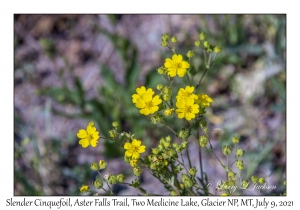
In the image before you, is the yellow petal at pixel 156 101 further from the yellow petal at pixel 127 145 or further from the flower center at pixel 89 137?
the flower center at pixel 89 137

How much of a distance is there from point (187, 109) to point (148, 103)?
257 mm

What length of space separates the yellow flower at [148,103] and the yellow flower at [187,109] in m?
0.15

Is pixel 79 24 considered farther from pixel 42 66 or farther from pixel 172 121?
pixel 172 121

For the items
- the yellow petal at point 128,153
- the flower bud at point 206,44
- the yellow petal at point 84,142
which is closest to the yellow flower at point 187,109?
the yellow petal at point 128,153

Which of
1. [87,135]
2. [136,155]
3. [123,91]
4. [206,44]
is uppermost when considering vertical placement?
[206,44]

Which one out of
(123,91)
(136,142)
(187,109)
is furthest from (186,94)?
(123,91)

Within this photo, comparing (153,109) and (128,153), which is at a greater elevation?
(153,109)

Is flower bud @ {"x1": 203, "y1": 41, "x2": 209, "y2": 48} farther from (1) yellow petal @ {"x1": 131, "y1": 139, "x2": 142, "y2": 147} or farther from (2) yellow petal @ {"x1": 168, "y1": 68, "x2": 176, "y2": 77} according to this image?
(1) yellow petal @ {"x1": 131, "y1": 139, "x2": 142, "y2": 147}

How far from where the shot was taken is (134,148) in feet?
8.55

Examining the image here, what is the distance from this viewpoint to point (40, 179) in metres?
4.40

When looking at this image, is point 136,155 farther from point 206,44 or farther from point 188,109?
point 206,44

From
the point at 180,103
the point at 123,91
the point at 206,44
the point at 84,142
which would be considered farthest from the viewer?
the point at 123,91

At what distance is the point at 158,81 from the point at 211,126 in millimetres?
808

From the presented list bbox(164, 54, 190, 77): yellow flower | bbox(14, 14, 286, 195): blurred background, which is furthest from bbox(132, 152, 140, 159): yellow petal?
bbox(14, 14, 286, 195): blurred background
